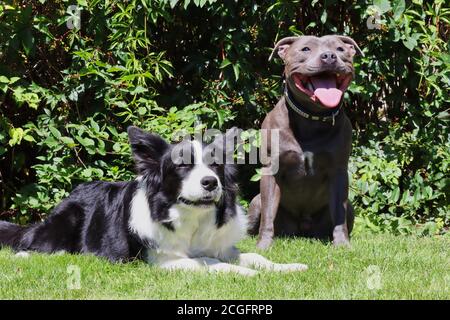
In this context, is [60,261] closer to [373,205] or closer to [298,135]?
[298,135]

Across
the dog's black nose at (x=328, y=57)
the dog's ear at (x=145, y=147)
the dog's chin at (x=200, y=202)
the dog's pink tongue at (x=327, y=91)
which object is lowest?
the dog's chin at (x=200, y=202)

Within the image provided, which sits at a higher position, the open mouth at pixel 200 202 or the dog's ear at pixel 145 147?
the dog's ear at pixel 145 147

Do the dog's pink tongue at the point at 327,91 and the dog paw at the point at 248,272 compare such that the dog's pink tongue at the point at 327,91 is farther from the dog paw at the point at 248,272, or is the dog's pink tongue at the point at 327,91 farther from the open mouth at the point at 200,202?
the dog paw at the point at 248,272

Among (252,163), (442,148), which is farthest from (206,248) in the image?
(442,148)

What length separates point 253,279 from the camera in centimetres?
439

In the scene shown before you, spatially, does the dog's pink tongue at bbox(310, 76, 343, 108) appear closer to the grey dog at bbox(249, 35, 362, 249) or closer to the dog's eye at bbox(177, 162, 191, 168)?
the grey dog at bbox(249, 35, 362, 249)

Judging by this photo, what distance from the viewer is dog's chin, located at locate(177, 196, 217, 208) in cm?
470

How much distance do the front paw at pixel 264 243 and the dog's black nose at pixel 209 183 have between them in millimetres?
1208

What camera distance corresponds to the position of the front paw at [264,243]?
5.74 meters

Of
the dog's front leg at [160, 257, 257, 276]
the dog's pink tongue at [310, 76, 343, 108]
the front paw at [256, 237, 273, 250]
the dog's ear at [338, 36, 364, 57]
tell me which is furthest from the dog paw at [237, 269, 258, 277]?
the dog's ear at [338, 36, 364, 57]

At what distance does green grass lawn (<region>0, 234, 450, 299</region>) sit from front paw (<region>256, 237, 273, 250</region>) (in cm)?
31

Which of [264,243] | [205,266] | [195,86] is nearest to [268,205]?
[264,243]

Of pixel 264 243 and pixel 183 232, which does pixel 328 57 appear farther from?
pixel 183 232

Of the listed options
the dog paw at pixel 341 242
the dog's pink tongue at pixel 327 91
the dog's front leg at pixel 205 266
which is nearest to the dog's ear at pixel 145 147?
the dog's front leg at pixel 205 266
